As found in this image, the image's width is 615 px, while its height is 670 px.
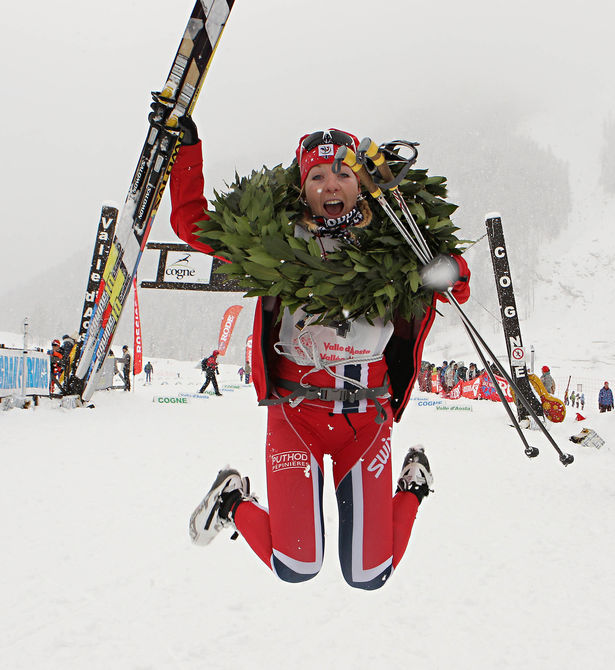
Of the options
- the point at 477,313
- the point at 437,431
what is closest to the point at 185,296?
the point at 477,313

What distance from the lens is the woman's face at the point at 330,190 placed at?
2.47 metres

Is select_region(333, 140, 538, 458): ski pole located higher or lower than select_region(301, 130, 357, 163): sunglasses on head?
lower

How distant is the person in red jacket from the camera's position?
247cm

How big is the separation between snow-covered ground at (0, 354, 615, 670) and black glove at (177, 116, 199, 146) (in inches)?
105

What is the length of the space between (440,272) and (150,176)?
8.15 m

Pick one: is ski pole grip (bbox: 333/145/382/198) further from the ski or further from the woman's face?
the ski

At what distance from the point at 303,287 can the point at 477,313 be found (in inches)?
4009

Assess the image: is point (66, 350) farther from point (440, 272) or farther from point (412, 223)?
point (440, 272)

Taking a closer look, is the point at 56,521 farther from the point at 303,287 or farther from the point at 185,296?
the point at 185,296

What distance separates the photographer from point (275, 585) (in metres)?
3.45

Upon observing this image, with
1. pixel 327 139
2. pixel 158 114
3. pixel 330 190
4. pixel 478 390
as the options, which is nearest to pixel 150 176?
pixel 158 114

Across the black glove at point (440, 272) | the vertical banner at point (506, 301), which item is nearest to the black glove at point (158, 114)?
the black glove at point (440, 272)

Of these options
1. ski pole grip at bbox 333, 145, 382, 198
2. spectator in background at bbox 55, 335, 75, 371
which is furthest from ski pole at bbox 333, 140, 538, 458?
spectator in background at bbox 55, 335, 75, 371

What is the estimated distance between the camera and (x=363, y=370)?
2.61 m
